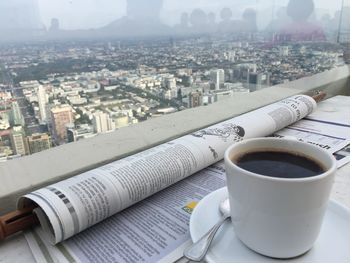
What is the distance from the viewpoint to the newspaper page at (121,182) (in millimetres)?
312

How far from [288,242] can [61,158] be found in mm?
364

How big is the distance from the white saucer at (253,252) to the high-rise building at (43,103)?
0.37 meters

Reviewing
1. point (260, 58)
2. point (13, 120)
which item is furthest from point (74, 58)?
point (260, 58)

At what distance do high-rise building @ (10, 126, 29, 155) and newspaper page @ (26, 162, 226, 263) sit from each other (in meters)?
0.21

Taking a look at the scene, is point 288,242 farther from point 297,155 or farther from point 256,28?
point 256,28

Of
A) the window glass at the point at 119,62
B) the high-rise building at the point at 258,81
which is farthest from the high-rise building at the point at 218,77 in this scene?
the high-rise building at the point at 258,81

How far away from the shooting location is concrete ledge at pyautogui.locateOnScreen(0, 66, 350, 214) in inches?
15.6

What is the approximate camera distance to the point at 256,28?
1085 mm

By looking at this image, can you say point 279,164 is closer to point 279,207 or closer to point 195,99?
point 279,207

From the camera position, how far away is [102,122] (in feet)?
1.98

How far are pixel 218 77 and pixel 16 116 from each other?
593mm

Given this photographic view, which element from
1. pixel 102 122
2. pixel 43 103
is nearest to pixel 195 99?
pixel 102 122

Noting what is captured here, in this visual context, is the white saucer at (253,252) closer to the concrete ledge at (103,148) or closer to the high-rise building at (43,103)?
the concrete ledge at (103,148)

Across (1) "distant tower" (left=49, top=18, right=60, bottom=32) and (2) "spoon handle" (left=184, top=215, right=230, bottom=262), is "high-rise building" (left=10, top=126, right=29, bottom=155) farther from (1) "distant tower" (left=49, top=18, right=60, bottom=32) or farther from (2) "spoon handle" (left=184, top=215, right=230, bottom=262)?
(2) "spoon handle" (left=184, top=215, right=230, bottom=262)
